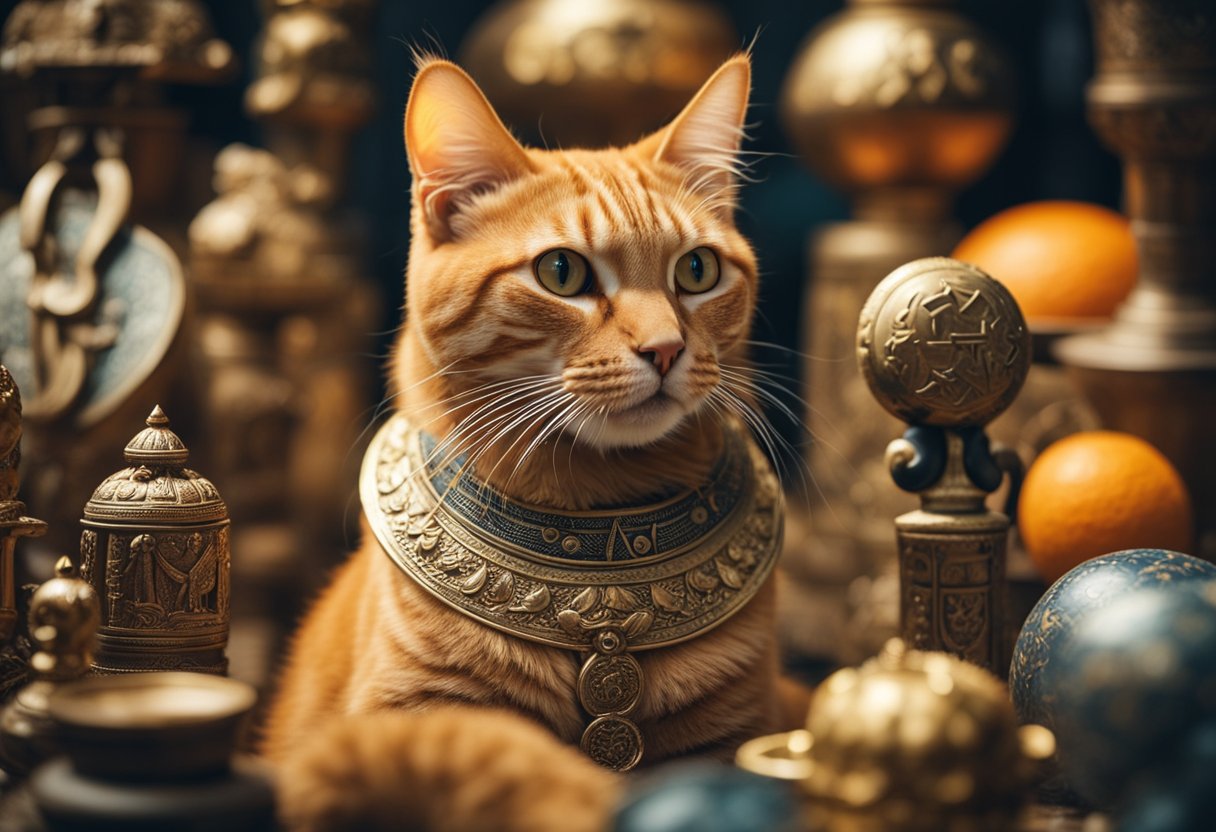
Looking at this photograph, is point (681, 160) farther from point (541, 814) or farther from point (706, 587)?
point (541, 814)

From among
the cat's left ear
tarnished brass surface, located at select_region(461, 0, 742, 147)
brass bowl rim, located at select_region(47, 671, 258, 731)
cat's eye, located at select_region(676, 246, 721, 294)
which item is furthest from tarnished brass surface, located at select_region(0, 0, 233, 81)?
brass bowl rim, located at select_region(47, 671, 258, 731)

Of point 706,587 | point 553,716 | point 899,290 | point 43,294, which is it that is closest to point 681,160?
point 899,290

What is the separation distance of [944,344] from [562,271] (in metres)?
0.28

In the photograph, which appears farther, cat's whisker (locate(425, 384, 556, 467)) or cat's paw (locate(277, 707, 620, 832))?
cat's whisker (locate(425, 384, 556, 467))

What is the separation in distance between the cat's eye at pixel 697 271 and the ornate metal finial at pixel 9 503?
18.7 inches

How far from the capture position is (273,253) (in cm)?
207

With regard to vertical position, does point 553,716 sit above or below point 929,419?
below

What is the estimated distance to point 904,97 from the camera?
76.0 inches

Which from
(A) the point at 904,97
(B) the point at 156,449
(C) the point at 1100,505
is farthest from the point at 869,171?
(B) the point at 156,449

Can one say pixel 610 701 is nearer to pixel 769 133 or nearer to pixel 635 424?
pixel 635 424

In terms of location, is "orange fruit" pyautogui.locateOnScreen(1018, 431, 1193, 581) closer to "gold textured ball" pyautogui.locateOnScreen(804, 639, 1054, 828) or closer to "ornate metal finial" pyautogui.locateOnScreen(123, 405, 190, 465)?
"gold textured ball" pyautogui.locateOnScreen(804, 639, 1054, 828)

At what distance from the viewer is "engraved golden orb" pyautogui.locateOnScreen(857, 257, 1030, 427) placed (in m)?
1.08

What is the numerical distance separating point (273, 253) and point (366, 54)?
12.7 inches

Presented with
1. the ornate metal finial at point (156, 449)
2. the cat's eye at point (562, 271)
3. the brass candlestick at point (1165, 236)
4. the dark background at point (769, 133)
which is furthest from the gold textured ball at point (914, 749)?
the dark background at point (769, 133)
